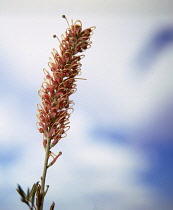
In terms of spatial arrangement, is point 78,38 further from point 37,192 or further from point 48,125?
point 37,192

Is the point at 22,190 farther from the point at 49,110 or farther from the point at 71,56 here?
the point at 71,56

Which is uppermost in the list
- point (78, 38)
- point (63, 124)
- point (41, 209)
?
point (78, 38)

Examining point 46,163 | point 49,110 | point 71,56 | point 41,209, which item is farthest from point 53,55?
point 41,209

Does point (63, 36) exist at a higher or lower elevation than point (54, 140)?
higher

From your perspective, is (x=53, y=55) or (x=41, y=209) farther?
(x=53, y=55)
